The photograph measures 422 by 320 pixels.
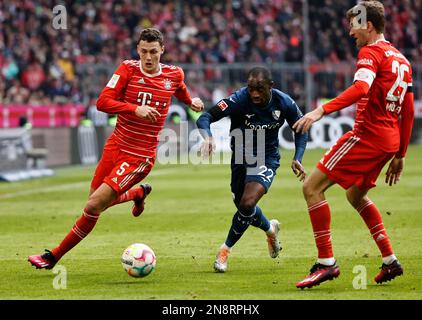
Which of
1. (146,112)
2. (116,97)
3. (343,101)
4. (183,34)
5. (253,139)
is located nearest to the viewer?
(343,101)

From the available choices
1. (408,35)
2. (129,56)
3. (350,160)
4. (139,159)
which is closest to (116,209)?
(139,159)

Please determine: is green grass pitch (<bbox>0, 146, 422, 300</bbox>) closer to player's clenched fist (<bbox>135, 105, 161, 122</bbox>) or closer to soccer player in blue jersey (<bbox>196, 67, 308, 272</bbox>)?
soccer player in blue jersey (<bbox>196, 67, 308, 272</bbox>)

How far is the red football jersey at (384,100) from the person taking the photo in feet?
27.9

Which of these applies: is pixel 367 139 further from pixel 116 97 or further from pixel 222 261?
pixel 116 97

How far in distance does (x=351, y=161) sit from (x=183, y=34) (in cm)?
3054

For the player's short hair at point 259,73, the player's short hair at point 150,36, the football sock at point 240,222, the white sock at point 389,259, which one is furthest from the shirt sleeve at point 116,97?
the white sock at point 389,259

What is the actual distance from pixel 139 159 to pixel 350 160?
2.33 meters

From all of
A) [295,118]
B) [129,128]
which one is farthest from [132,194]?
[295,118]

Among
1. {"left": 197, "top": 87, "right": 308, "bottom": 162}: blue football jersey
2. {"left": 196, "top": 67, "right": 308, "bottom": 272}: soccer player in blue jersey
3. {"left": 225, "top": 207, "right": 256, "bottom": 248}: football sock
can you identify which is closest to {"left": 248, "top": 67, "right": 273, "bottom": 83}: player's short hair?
{"left": 196, "top": 67, "right": 308, "bottom": 272}: soccer player in blue jersey

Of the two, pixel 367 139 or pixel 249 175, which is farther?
pixel 249 175

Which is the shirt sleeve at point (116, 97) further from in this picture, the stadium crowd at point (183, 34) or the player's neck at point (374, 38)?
the stadium crowd at point (183, 34)

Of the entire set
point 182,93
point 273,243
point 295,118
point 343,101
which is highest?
point 343,101

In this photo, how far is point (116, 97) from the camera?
977cm
